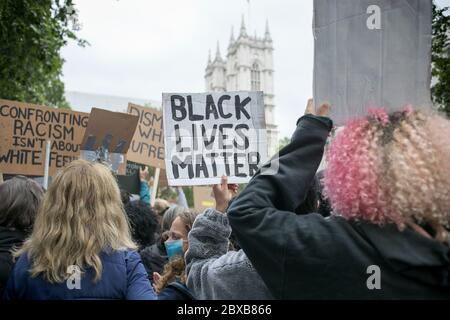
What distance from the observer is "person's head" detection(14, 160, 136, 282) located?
224cm

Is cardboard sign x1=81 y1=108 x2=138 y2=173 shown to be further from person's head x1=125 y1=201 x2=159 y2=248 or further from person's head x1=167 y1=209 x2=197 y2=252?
person's head x1=167 y1=209 x2=197 y2=252

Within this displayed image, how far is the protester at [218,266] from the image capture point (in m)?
1.91

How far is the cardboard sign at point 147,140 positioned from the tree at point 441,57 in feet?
14.8

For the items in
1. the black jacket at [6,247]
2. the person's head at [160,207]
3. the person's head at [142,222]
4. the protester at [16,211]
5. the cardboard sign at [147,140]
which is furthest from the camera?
the person's head at [160,207]

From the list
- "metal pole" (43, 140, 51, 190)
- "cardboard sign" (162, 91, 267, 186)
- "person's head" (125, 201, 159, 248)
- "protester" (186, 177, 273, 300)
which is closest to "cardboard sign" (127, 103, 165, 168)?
"metal pole" (43, 140, 51, 190)

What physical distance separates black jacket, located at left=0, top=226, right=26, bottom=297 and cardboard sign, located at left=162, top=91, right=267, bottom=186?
0.96 meters

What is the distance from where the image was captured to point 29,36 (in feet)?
29.4

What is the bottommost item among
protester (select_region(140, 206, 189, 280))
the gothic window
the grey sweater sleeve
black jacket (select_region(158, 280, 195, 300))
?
protester (select_region(140, 206, 189, 280))

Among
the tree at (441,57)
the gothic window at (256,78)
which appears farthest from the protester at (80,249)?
the gothic window at (256,78)

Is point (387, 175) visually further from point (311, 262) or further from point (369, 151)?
point (311, 262)

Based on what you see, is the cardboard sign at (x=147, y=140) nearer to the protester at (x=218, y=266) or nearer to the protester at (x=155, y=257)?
the protester at (x=155, y=257)

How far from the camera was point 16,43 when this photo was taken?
8844 mm

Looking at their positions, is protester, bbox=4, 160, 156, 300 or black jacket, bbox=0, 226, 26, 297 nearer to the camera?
protester, bbox=4, 160, 156, 300
